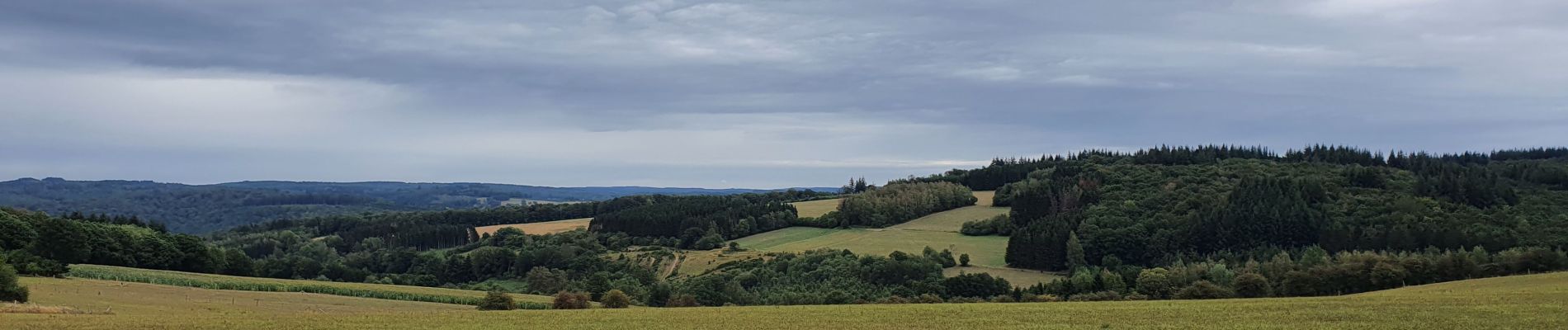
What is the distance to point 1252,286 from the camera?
253 ft

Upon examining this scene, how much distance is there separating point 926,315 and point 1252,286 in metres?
41.8

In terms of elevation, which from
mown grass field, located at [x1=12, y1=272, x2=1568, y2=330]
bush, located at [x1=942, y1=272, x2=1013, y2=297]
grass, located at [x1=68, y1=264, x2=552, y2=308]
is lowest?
bush, located at [x1=942, y1=272, x2=1013, y2=297]

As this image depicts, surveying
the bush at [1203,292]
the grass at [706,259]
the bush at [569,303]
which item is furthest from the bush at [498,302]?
the grass at [706,259]

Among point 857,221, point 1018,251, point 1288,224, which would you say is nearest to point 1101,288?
point 1018,251

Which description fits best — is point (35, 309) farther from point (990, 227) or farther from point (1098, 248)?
point (990, 227)

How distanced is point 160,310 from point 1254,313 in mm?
53086

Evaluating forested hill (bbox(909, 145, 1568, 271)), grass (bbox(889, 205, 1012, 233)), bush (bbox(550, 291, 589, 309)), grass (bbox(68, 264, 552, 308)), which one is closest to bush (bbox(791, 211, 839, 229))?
grass (bbox(889, 205, 1012, 233))

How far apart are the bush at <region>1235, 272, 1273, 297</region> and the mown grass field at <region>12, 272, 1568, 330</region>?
57.6 feet

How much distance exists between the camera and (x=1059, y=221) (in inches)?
5930

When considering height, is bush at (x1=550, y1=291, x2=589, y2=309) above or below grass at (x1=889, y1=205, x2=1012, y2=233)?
below

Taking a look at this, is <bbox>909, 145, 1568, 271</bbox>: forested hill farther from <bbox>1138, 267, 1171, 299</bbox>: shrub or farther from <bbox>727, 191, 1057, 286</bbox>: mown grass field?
<bbox>1138, 267, 1171, 299</bbox>: shrub

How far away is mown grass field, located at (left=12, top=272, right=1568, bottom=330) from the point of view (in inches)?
1548

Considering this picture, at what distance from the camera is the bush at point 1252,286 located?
76375mm

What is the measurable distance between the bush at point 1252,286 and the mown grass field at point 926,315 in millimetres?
17571
